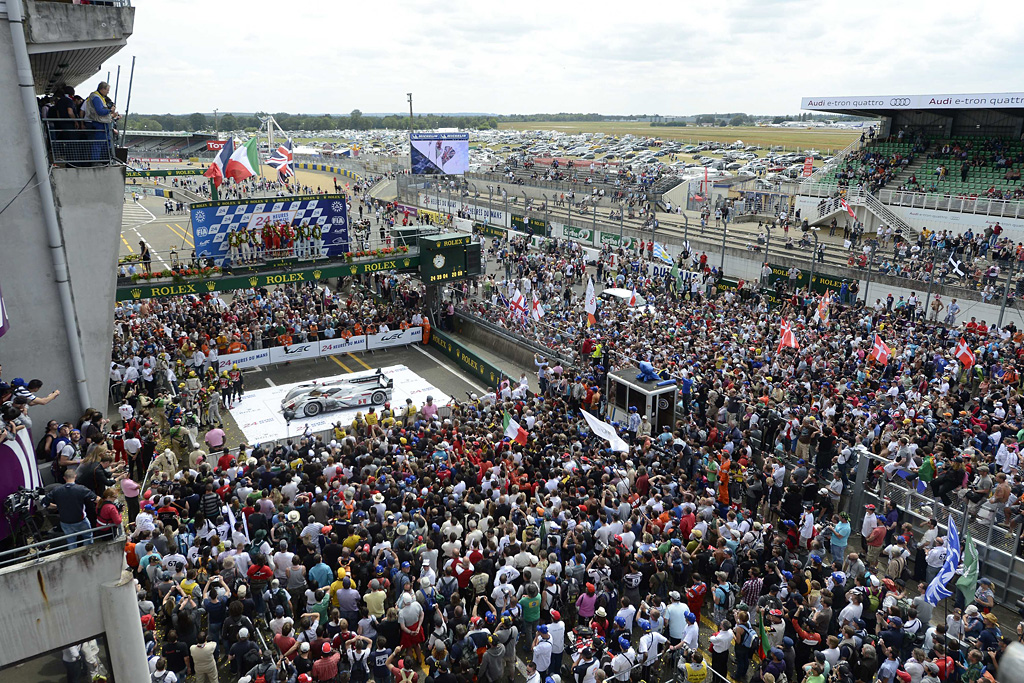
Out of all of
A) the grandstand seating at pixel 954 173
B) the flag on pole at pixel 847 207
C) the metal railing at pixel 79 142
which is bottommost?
the flag on pole at pixel 847 207

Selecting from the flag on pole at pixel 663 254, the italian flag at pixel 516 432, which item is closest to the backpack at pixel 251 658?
the italian flag at pixel 516 432

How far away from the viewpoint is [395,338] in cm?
2992

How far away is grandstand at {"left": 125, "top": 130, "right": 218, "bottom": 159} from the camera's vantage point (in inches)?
5423

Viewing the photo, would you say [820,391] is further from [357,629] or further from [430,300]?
[430,300]

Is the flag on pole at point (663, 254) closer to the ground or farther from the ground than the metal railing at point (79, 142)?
closer to the ground

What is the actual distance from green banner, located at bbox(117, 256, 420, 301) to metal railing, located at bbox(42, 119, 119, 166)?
14372 millimetres

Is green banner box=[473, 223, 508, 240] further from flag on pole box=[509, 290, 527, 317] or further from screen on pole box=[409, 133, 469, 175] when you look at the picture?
flag on pole box=[509, 290, 527, 317]

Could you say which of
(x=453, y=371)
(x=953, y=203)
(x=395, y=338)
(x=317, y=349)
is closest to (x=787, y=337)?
(x=453, y=371)

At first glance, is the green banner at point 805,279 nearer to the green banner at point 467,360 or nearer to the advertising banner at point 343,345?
the green banner at point 467,360

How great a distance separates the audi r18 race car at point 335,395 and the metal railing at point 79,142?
1187 cm

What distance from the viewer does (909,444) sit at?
15.1 m

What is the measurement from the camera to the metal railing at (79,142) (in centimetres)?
Result: 1070

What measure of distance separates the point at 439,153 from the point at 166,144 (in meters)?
108

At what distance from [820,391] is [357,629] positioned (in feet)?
→ 48.4
